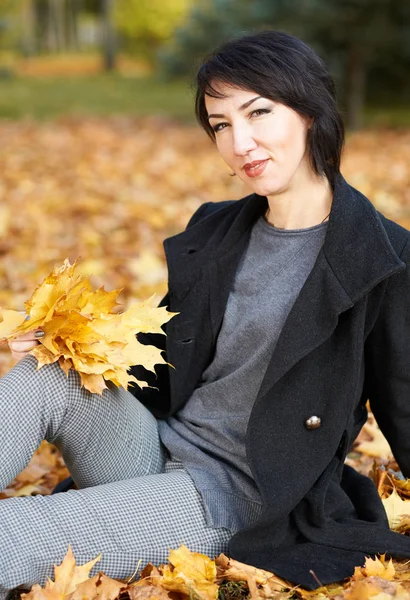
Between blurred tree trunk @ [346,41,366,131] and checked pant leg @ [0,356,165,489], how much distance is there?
12.4 m

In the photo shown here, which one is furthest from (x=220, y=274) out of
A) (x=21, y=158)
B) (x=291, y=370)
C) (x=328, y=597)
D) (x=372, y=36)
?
(x=372, y=36)

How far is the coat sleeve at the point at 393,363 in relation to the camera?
A: 2.07 meters

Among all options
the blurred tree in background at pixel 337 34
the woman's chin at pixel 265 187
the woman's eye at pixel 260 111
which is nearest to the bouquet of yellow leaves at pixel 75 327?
the woman's chin at pixel 265 187

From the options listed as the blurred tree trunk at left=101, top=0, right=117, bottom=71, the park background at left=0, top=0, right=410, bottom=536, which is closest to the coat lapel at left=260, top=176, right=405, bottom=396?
the park background at left=0, top=0, right=410, bottom=536

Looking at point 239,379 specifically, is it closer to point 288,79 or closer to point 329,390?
point 329,390

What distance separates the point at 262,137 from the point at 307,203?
0.22m

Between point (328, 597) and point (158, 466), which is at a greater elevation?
point (158, 466)

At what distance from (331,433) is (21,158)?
762 cm

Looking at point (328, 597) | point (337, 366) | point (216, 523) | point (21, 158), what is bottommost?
point (328, 597)

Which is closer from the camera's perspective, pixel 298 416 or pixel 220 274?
pixel 298 416

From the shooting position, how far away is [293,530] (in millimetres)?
2125

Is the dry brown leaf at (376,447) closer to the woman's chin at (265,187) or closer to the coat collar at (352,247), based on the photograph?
the coat collar at (352,247)

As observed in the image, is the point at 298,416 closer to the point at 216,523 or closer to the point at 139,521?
the point at 216,523

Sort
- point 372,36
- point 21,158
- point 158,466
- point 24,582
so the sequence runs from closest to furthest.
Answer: point 24,582 < point 158,466 < point 21,158 < point 372,36
